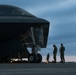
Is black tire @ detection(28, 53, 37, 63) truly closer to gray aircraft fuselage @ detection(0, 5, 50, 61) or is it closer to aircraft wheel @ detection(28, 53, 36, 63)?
aircraft wheel @ detection(28, 53, 36, 63)

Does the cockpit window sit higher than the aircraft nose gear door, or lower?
higher

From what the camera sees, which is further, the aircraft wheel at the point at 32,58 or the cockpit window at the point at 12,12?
the cockpit window at the point at 12,12

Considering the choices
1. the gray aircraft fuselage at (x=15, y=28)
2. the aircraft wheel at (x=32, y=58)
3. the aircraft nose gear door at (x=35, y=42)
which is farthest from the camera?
the gray aircraft fuselage at (x=15, y=28)

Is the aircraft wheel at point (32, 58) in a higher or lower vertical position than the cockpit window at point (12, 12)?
lower

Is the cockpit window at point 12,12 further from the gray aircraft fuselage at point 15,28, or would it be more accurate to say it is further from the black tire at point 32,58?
the black tire at point 32,58

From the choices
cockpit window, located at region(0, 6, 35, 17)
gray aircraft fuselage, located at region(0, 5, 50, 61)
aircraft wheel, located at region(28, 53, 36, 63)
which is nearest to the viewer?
aircraft wheel, located at region(28, 53, 36, 63)

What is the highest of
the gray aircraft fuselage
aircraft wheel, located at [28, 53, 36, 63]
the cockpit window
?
the cockpit window

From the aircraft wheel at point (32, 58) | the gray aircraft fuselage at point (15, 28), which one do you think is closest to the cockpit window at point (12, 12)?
the gray aircraft fuselage at point (15, 28)

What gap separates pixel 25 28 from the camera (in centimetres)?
2525

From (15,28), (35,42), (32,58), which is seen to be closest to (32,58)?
(32,58)

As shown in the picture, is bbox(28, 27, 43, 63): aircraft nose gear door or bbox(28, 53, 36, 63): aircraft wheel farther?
bbox(28, 27, 43, 63): aircraft nose gear door

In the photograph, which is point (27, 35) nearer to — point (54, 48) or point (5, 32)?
point (5, 32)

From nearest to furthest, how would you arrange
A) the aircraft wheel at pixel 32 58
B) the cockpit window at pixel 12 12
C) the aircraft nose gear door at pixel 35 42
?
the aircraft wheel at pixel 32 58, the aircraft nose gear door at pixel 35 42, the cockpit window at pixel 12 12

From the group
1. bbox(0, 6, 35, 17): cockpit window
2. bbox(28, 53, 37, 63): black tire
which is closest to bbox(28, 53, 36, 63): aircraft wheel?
bbox(28, 53, 37, 63): black tire
